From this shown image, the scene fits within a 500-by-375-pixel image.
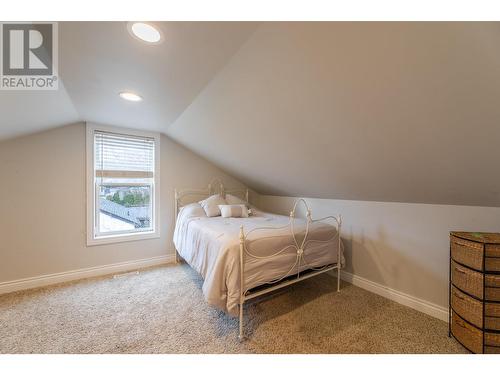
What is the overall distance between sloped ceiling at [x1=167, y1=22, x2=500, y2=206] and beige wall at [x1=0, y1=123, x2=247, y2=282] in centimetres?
165

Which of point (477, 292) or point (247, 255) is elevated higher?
point (247, 255)

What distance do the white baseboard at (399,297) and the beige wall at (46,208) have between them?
3.07 m

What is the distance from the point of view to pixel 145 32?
1081 millimetres

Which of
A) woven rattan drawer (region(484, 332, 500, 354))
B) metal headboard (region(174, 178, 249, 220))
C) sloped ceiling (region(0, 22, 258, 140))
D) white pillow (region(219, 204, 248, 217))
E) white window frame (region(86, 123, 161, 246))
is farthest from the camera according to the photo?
metal headboard (region(174, 178, 249, 220))

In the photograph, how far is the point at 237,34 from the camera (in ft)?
3.71

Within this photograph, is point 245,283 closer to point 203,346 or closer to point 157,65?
point 203,346

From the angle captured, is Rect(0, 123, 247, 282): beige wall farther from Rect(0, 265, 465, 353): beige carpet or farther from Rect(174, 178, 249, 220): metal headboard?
Rect(174, 178, 249, 220): metal headboard

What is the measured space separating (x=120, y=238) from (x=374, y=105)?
331 cm

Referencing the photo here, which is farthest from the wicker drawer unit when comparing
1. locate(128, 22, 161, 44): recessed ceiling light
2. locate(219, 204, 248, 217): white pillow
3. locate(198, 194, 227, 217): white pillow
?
locate(198, 194, 227, 217): white pillow

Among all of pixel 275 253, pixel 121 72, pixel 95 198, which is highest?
pixel 121 72

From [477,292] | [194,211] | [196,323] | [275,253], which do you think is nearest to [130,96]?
[194,211]

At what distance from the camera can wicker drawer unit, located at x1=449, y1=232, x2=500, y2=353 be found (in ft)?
4.49

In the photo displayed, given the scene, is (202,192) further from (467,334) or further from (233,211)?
(467,334)

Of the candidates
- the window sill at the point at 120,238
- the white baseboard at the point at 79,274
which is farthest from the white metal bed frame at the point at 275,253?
the window sill at the point at 120,238
